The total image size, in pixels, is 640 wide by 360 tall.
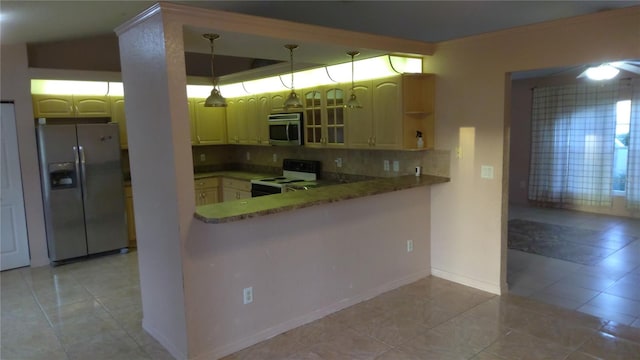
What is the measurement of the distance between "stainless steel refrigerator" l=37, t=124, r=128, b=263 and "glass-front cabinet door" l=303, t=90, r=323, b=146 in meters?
2.32

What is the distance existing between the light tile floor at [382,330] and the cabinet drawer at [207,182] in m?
2.19

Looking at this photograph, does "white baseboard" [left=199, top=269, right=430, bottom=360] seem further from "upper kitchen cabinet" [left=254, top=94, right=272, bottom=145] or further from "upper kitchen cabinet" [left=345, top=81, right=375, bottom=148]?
"upper kitchen cabinet" [left=254, top=94, right=272, bottom=145]

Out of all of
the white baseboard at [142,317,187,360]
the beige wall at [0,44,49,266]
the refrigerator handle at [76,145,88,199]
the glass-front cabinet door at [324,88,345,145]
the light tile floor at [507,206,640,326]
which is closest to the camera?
the white baseboard at [142,317,187,360]

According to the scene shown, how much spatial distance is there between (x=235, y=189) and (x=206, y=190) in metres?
0.48

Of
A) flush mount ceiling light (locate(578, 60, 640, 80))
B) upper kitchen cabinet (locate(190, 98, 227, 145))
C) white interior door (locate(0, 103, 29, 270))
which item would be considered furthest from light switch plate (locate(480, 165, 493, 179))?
white interior door (locate(0, 103, 29, 270))

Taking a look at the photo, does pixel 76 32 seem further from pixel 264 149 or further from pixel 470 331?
pixel 470 331

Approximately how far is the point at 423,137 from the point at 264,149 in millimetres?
2938

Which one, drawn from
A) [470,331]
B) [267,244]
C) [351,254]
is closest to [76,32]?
[267,244]

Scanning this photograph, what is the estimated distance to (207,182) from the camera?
614 cm

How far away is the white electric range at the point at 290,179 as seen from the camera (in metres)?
5.04

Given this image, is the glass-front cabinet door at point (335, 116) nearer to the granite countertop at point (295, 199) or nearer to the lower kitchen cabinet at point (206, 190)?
the granite countertop at point (295, 199)

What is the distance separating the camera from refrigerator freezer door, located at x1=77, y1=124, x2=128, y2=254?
5004 mm

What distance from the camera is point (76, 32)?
4586 mm

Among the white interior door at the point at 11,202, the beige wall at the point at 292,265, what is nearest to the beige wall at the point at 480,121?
the beige wall at the point at 292,265
